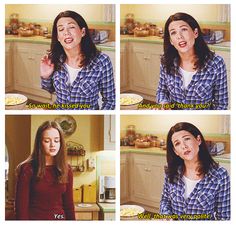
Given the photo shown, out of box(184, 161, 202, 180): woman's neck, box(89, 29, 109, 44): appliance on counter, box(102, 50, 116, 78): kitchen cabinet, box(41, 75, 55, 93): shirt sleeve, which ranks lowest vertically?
box(184, 161, 202, 180): woman's neck

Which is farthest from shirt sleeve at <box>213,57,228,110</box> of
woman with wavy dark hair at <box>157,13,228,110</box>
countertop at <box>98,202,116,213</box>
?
countertop at <box>98,202,116,213</box>

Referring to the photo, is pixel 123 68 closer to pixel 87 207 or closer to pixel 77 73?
pixel 77 73

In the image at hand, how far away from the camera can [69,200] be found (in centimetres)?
209

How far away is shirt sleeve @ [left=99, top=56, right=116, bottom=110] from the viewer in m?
2.08

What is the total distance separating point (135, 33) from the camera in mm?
2064

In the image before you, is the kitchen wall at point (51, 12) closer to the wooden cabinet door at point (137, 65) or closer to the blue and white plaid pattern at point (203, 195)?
the wooden cabinet door at point (137, 65)

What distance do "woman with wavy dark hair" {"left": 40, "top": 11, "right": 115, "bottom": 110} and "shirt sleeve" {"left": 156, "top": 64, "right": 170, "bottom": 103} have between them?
0.46 feet

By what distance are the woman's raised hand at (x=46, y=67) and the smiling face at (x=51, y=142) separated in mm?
167

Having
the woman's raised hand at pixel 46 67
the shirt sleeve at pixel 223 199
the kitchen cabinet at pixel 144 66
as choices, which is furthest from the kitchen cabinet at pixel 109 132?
the shirt sleeve at pixel 223 199

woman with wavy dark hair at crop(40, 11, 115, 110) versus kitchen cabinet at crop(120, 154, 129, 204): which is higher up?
woman with wavy dark hair at crop(40, 11, 115, 110)

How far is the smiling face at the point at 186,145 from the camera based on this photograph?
209cm

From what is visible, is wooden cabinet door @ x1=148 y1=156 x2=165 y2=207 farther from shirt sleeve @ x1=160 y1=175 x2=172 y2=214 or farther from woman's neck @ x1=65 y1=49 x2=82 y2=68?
woman's neck @ x1=65 y1=49 x2=82 y2=68

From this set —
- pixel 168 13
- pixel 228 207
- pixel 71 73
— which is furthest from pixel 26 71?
pixel 228 207
